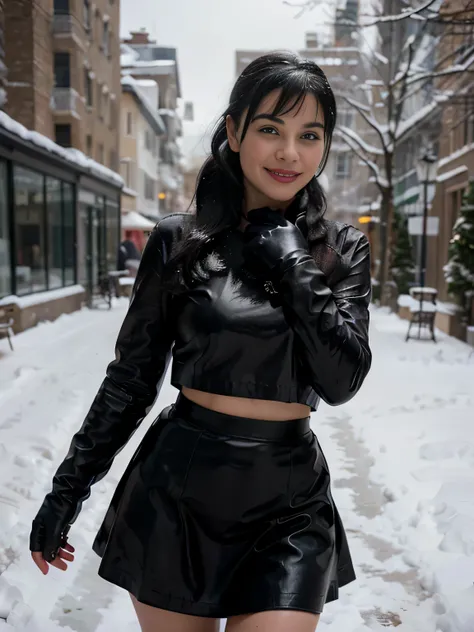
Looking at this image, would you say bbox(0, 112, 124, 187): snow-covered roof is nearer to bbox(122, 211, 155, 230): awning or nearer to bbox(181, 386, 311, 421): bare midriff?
bbox(181, 386, 311, 421): bare midriff

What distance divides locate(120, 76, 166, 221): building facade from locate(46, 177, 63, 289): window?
17400 mm

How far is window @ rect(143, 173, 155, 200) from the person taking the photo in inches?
1737

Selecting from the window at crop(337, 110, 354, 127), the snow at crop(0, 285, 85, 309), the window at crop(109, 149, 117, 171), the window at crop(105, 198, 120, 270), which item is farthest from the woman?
the window at crop(337, 110, 354, 127)

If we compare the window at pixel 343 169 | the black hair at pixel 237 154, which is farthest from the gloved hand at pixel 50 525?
the window at pixel 343 169

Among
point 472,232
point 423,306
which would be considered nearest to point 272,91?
point 472,232

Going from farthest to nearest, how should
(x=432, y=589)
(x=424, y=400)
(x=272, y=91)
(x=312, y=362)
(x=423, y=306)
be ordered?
(x=423, y=306) → (x=424, y=400) → (x=432, y=589) → (x=272, y=91) → (x=312, y=362)

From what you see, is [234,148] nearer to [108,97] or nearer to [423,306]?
[423,306]

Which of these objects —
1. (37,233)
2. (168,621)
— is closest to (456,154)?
(37,233)

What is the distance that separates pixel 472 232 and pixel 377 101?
12.9m

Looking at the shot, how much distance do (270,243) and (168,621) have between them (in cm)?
89

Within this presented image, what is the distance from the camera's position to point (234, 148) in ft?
5.96

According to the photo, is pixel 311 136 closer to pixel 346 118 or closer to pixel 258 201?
pixel 258 201

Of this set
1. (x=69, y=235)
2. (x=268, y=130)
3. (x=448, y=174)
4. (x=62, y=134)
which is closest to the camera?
(x=268, y=130)

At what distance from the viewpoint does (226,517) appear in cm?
160
